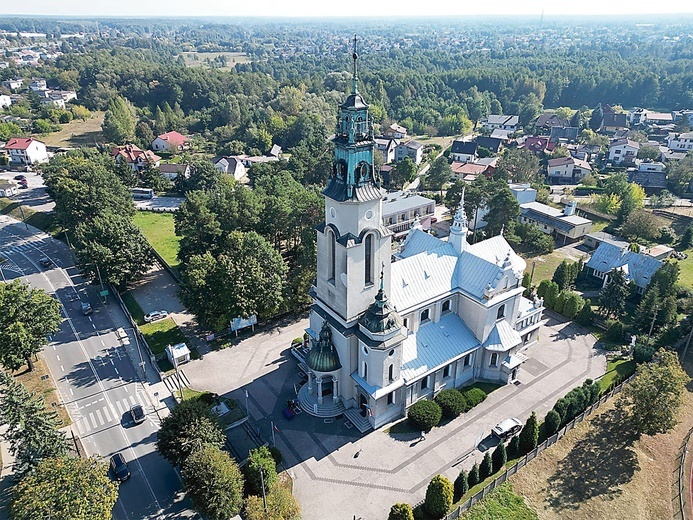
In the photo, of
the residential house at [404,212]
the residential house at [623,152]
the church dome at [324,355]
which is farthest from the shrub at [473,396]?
the residential house at [623,152]

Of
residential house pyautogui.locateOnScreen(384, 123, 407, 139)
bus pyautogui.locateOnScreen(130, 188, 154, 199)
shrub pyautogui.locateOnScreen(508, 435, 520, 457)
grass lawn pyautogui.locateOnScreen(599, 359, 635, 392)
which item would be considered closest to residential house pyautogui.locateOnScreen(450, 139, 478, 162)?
residential house pyautogui.locateOnScreen(384, 123, 407, 139)

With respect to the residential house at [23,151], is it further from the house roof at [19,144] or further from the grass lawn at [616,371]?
the grass lawn at [616,371]

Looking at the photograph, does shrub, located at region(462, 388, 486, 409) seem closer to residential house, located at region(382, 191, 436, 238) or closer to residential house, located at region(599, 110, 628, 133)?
residential house, located at region(382, 191, 436, 238)

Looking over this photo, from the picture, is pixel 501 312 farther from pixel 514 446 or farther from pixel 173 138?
pixel 173 138

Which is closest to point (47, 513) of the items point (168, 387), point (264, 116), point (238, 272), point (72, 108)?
point (168, 387)

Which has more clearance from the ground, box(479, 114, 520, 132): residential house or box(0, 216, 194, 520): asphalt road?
box(479, 114, 520, 132): residential house
